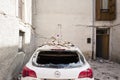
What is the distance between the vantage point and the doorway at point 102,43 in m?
14.0

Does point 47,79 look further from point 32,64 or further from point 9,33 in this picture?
point 9,33

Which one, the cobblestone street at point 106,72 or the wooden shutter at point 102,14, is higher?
the wooden shutter at point 102,14

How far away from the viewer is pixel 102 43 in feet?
47.7

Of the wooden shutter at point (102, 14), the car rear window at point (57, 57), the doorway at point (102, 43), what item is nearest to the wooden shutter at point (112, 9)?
the wooden shutter at point (102, 14)

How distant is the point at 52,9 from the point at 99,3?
11.0 feet

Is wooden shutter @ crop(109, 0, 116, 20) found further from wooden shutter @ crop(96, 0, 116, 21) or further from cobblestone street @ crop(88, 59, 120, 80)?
cobblestone street @ crop(88, 59, 120, 80)

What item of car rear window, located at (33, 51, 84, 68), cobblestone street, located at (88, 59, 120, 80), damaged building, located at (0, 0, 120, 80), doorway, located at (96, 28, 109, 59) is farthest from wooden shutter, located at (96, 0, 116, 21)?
car rear window, located at (33, 51, 84, 68)

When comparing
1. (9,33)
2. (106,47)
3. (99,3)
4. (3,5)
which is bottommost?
(106,47)

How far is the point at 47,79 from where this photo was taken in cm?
393

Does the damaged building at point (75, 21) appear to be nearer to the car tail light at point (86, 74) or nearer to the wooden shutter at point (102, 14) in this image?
the wooden shutter at point (102, 14)

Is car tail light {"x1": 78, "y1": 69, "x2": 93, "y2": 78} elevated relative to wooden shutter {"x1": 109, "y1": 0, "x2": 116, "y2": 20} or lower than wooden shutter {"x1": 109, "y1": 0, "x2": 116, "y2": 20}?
lower

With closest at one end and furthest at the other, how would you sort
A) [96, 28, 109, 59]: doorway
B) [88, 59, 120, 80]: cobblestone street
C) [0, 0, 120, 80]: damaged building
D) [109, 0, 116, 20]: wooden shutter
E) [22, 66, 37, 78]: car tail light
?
[22, 66, 37, 78]: car tail light → [88, 59, 120, 80]: cobblestone street → [109, 0, 116, 20]: wooden shutter → [0, 0, 120, 80]: damaged building → [96, 28, 109, 59]: doorway

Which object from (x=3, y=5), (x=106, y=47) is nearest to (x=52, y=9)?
(x=106, y=47)

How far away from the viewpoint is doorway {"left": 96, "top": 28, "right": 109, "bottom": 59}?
550 inches
